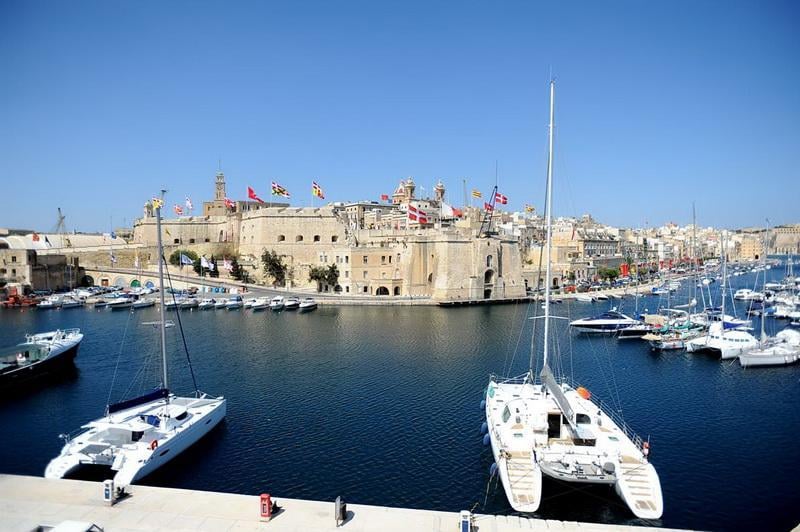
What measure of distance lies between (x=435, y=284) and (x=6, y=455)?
33.1 metres

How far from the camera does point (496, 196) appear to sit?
43344 millimetres

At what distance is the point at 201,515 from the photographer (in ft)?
28.7

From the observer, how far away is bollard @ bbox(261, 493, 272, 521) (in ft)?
27.9

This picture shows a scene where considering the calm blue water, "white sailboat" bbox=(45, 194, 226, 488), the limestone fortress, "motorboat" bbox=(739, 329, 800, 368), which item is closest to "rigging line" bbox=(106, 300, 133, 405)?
the calm blue water

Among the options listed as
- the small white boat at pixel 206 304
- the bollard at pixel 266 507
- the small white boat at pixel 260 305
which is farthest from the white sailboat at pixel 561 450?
the small white boat at pixel 206 304

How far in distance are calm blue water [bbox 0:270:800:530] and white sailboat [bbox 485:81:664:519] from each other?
0.57 m

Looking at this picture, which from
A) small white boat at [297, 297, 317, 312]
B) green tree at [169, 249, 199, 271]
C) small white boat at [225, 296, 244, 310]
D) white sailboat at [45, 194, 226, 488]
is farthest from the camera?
green tree at [169, 249, 199, 271]

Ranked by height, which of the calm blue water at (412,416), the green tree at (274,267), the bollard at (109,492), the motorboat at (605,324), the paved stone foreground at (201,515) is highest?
the green tree at (274,267)

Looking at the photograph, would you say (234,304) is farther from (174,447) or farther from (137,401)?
(174,447)

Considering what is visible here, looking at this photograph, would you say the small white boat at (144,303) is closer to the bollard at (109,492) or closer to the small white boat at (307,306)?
the small white boat at (307,306)

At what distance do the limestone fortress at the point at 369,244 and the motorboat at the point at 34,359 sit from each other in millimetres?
25404

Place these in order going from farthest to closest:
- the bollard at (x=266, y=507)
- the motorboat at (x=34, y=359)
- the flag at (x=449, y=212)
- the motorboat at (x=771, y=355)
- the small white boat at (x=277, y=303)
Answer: the flag at (x=449, y=212) < the small white boat at (x=277, y=303) < the motorboat at (x=771, y=355) < the motorboat at (x=34, y=359) < the bollard at (x=266, y=507)

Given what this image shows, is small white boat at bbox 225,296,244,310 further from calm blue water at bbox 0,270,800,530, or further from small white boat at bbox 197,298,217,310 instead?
calm blue water at bbox 0,270,800,530

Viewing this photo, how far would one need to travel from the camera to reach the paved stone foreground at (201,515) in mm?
8391
